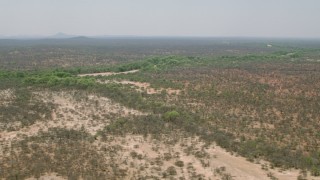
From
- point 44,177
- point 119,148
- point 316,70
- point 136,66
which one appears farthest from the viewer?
point 136,66

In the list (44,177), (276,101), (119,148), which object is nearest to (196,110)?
(276,101)

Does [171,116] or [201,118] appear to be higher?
[171,116]

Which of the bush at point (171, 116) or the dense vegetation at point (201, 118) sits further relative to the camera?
the bush at point (171, 116)

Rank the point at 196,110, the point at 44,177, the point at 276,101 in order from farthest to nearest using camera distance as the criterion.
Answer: the point at 276,101 < the point at 196,110 < the point at 44,177

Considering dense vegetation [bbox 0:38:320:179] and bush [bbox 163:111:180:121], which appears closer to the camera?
dense vegetation [bbox 0:38:320:179]

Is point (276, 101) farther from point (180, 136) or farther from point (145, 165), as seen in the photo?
point (145, 165)

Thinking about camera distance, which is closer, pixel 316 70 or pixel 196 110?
pixel 196 110

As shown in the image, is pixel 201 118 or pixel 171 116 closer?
pixel 171 116
